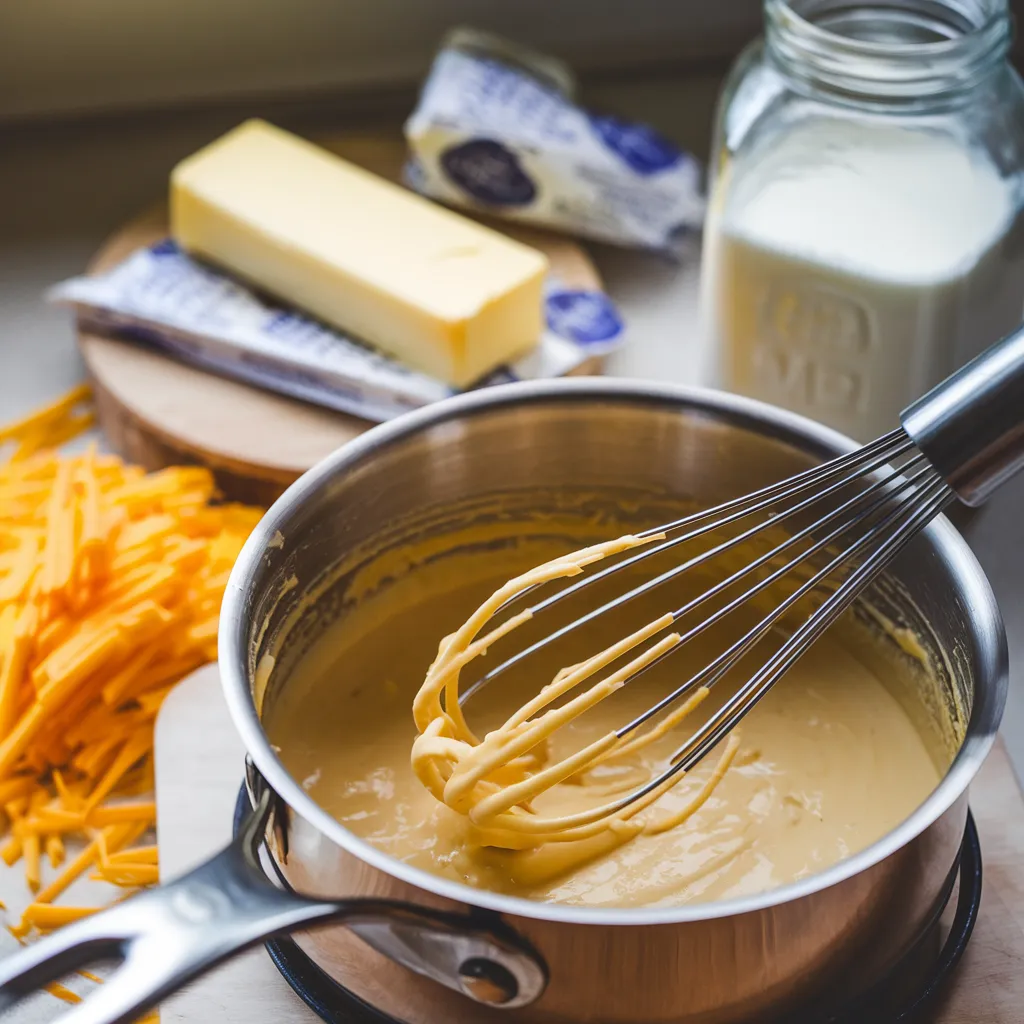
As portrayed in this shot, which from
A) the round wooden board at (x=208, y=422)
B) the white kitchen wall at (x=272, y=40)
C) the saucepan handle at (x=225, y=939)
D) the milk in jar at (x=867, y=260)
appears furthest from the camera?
the white kitchen wall at (x=272, y=40)

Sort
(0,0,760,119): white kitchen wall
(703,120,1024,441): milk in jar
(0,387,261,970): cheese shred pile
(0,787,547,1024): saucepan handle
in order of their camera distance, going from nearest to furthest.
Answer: (0,787,547,1024): saucepan handle, (0,387,261,970): cheese shred pile, (703,120,1024,441): milk in jar, (0,0,760,119): white kitchen wall

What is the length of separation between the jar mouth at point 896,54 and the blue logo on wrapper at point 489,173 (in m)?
0.31

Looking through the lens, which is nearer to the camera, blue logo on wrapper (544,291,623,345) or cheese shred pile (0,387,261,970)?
cheese shred pile (0,387,261,970)

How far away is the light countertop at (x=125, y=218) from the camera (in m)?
1.25

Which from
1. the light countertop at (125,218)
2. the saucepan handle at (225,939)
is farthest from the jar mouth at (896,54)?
the saucepan handle at (225,939)

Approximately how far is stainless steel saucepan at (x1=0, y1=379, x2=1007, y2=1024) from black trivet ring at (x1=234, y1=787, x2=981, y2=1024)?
0.08ft

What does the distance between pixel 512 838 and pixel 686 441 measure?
0.90 feet

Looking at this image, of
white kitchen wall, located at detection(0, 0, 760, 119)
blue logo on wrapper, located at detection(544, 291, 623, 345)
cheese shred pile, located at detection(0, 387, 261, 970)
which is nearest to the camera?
cheese shred pile, located at detection(0, 387, 261, 970)

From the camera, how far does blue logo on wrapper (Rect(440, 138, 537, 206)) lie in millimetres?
1270

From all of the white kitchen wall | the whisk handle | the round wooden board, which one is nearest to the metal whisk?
the whisk handle

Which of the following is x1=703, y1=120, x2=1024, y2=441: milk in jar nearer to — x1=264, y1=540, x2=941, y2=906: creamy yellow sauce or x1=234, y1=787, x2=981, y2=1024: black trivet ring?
x1=264, y1=540, x2=941, y2=906: creamy yellow sauce

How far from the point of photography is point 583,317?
123cm

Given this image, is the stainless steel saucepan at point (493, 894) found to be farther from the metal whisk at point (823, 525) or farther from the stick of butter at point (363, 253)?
the stick of butter at point (363, 253)

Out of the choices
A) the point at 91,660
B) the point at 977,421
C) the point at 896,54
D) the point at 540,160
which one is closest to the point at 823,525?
the point at 977,421
